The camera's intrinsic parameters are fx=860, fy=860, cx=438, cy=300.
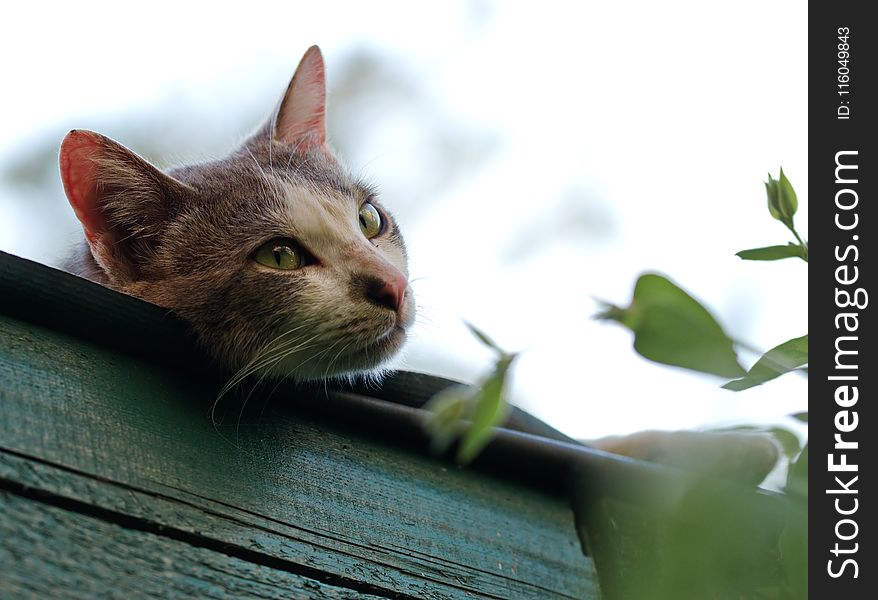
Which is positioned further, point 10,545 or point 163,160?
point 163,160

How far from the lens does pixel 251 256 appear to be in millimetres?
1369

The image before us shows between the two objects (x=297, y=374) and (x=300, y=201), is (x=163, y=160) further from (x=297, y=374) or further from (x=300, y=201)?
(x=297, y=374)

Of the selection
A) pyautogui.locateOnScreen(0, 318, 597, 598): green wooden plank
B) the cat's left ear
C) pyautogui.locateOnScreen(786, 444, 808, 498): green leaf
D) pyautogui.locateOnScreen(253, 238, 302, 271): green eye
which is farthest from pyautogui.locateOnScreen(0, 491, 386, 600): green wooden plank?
the cat's left ear

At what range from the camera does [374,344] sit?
126 cm

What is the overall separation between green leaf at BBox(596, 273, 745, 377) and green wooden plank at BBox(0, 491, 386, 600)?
0.50 m

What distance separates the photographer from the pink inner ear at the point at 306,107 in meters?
1.76

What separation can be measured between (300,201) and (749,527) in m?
1.13

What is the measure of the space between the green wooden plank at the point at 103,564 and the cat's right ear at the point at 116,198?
27.6 inches

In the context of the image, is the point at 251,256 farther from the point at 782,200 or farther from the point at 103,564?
the point at 782,200

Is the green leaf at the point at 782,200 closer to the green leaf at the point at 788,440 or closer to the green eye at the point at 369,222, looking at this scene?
the green leaf at the point at 788,440

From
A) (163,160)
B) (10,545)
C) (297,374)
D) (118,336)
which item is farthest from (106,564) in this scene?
(163,160)
